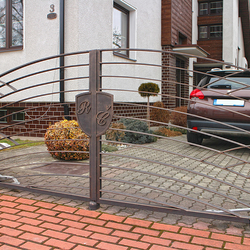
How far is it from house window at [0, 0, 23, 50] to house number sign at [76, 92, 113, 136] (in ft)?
21.0

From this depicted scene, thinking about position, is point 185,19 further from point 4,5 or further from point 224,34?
point 4,5

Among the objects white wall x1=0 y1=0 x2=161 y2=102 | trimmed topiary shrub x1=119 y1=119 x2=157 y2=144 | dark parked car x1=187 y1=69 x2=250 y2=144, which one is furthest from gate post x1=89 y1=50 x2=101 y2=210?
white wall x1=0 y1=0 x2=161 y2=102

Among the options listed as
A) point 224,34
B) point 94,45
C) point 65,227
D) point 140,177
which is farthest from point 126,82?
point 224,34

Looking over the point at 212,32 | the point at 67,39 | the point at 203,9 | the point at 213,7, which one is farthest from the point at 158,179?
the point at 203,9

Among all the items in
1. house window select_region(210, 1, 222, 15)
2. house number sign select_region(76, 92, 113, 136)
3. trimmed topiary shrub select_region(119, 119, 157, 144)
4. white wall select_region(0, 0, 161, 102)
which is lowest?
trimmed topiary shrub select_region(119, 119, 157, 144)

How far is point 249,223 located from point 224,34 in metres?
20.6

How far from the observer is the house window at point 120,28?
31.6 feet

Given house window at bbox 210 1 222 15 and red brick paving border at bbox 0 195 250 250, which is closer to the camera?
red brick paving border at bbox 0 195 250 250

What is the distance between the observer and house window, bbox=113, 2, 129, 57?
9.64 m

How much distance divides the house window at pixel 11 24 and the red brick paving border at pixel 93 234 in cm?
678

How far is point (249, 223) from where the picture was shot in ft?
8.07

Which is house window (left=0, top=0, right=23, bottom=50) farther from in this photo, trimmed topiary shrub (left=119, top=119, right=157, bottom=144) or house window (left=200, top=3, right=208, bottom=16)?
house window (left=200, top=3, right=208, bottom=16)

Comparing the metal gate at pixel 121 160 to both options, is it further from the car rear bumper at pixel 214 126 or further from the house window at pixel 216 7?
the house window at pixel 216 7

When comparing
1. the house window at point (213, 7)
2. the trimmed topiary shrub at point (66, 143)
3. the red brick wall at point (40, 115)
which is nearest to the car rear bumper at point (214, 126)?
the red brick wall at point (40, 115)
